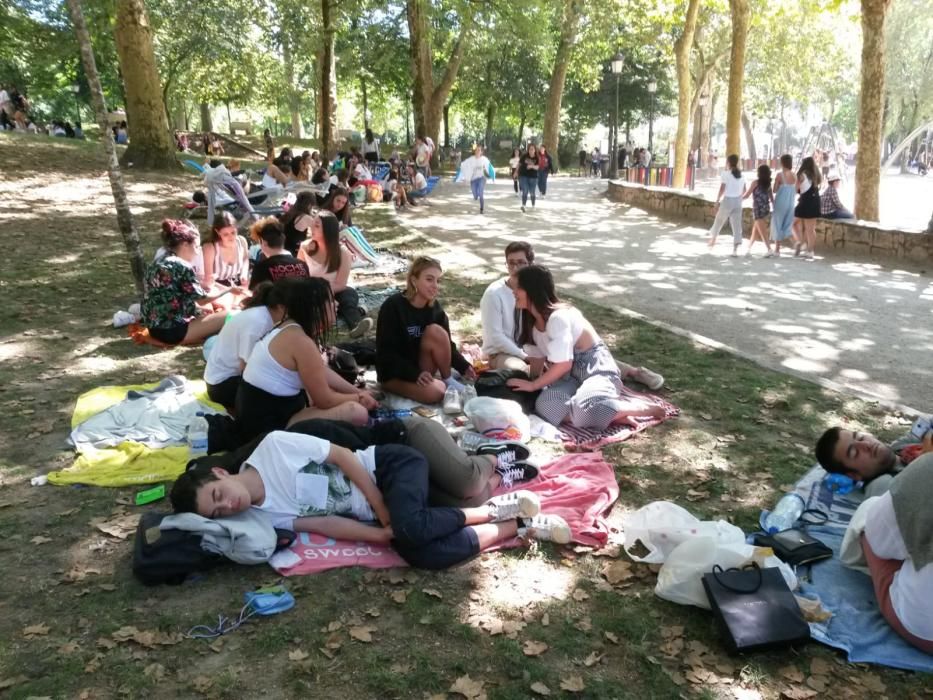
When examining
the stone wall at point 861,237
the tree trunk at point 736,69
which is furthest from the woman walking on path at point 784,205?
the tree trunk at point 736,69

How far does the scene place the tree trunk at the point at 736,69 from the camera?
1692 centimetres

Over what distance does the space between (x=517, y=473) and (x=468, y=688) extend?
163 cm

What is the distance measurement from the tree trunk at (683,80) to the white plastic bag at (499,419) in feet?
58.2

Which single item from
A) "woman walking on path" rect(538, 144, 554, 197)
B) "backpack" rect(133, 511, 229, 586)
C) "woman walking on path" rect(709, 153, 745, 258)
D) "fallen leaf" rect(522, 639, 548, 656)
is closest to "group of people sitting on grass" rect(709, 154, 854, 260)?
"woman walking on path" rect(709, 153, 745, 258)

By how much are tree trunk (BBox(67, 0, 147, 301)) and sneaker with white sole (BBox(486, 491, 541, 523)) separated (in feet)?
16.0

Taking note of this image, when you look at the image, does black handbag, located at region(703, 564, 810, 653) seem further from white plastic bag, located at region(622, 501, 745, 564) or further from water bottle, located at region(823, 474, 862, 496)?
water bottle, located at region(823, 474, 862, 496)

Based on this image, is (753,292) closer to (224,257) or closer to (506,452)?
(506,452)

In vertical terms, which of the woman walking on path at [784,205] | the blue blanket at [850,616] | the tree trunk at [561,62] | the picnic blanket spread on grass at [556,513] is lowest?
the blue blanket at [850,616]

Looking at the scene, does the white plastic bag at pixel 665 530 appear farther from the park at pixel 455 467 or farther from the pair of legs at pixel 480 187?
the pair of legs at pixel 480 187

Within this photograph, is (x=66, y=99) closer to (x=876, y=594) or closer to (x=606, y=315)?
(x=606, y=315)

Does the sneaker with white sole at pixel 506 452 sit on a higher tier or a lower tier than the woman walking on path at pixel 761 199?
lower

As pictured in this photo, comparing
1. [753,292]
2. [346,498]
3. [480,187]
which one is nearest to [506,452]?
[346,498]

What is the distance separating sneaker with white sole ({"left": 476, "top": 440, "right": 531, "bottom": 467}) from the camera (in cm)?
427

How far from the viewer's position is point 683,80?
20.4 m
